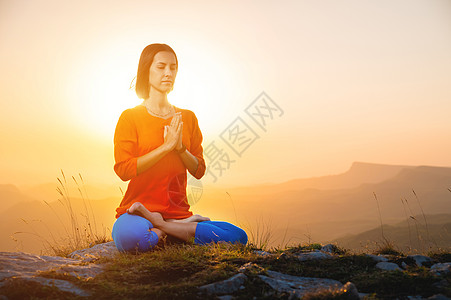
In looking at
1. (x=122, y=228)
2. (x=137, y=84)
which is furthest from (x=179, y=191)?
(x=137, y=84)

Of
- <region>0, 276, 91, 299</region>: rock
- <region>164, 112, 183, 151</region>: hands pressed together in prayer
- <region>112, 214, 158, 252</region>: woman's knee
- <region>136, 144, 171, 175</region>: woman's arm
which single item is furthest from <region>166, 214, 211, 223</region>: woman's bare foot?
<region>0, 276, 91, 299</region>: rock

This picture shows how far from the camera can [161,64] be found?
210 inches

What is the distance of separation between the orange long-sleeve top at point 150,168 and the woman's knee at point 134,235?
37 cm

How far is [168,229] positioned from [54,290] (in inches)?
81.9

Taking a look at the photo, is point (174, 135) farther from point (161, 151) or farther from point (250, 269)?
point (250, 269)

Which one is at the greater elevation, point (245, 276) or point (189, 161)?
point (189, 161)

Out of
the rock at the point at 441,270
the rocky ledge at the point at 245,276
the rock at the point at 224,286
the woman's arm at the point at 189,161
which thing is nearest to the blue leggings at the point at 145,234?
the rocky ledge at the point at 245,276

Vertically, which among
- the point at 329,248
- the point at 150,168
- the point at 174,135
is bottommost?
the point at 329,248

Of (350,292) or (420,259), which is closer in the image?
(350,292)

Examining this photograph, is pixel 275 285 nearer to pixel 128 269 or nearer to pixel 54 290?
pixel 128 269

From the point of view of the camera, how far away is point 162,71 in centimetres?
534

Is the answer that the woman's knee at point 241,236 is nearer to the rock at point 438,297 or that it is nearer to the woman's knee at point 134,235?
the woman's knee at point 134,235

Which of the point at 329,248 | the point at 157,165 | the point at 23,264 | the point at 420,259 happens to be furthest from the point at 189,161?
the point at 420,259

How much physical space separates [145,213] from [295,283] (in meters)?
2.30
